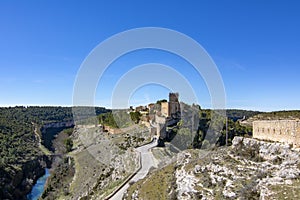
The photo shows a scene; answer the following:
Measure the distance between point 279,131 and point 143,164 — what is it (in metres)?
18.4

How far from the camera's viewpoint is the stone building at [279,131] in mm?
15890

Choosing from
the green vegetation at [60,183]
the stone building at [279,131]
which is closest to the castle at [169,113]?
the green vegetation at [60,183]

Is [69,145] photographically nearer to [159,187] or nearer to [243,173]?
[159,187]

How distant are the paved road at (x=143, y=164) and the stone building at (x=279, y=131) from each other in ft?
40.6

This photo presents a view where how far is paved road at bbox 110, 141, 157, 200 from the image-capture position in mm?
25397

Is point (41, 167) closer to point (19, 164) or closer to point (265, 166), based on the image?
point (19, 164)

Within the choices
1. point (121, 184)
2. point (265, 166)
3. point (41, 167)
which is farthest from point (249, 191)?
point (41, 167)

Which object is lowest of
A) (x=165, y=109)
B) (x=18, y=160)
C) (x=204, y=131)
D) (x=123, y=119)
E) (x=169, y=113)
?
(x=18, y=160)

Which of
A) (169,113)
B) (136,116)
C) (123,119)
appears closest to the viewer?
(169,113)

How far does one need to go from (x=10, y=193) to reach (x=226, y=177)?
53.0 m

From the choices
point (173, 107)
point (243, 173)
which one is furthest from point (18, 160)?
point (243, 173)

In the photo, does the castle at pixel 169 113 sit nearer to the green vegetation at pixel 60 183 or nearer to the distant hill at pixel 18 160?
the green vegetation at pixel 60 183

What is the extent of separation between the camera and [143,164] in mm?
32938

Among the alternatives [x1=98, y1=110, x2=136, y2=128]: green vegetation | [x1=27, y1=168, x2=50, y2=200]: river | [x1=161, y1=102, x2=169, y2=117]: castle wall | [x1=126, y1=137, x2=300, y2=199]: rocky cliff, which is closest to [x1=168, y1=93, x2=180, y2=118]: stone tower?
[x1=161, y1=102, x2=169, y2=117]: castle wall
